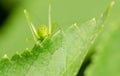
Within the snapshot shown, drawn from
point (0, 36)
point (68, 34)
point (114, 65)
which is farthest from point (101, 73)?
point (0, 36)

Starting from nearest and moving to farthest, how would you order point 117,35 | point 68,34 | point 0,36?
point 68,34, point 117,35, point 0,36

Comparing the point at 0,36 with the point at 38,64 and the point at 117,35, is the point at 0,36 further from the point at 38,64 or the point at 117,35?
the point at 38,64

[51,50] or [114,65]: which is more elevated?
[51,50]

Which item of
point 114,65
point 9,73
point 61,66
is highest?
point 9,73

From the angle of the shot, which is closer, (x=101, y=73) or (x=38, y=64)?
(x=38, y=64)

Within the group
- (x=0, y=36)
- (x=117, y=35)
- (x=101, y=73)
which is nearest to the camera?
(x=101, y=73)

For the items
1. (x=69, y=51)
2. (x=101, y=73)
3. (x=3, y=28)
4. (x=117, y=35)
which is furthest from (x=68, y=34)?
(x=3, y=28)

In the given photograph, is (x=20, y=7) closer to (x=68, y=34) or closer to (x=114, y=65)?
(x=114, y=65)
